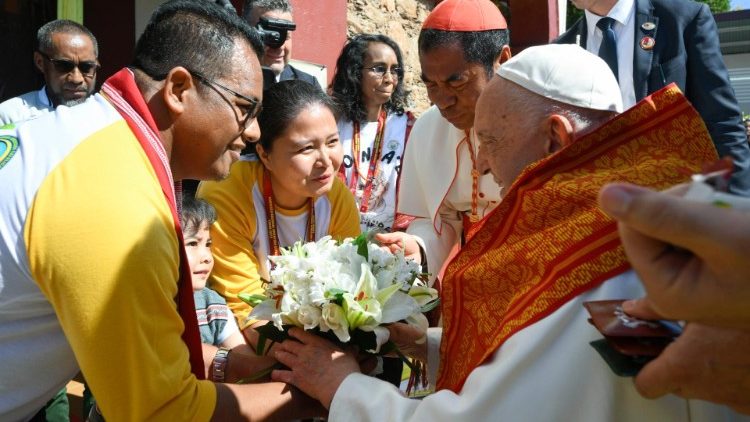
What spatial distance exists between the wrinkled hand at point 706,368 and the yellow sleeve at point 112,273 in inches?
50.8

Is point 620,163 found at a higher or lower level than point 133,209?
higher

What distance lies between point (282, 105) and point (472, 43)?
1.05 metres

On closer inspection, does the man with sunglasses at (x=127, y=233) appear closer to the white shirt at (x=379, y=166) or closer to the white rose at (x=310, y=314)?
the white rose at (x=310, y=314)

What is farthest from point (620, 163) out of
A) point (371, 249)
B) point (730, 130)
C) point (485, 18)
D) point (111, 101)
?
point (730, 130)

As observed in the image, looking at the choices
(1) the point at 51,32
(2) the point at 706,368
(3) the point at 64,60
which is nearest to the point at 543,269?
(2) the point at 706,368

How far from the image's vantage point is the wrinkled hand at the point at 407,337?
2.82 metres

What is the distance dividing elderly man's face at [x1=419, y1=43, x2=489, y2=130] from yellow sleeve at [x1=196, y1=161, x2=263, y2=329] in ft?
3.62

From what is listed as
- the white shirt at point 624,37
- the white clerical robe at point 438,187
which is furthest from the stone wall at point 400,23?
the white shirt at point 624,37

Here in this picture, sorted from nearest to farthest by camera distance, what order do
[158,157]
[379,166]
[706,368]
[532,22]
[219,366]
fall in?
[706,368] < [158,157] < [219,366] < [379,166] < [532,22]

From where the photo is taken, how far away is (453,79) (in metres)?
3.78

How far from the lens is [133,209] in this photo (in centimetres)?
202

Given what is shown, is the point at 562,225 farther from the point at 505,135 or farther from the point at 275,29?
the point at 275,29

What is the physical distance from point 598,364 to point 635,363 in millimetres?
327

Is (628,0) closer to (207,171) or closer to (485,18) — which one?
(485,18)
